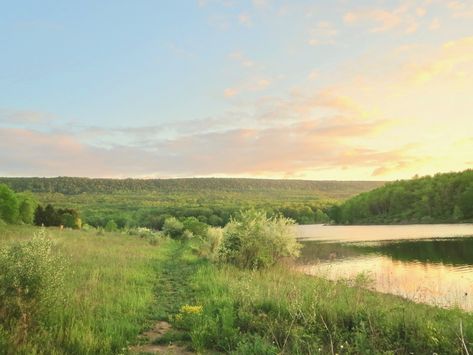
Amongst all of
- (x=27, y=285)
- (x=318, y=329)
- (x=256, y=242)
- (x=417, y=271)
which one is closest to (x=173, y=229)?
(x=256, y=242)

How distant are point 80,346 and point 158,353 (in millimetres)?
1579

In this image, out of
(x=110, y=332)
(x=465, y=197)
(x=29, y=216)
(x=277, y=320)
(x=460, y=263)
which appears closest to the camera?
(x=110, y=332)

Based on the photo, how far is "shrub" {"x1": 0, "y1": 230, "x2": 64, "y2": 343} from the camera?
31.4ft

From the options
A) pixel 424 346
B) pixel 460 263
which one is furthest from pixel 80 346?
pixel 460 263

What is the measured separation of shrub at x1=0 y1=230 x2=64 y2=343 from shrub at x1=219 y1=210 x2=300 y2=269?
1777 cm

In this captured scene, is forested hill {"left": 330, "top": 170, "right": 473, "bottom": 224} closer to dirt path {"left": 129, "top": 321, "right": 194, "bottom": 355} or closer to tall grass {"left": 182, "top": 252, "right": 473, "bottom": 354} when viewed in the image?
tall grass {"left": 182, "top": 252, "right": 473, "bottom": 354}

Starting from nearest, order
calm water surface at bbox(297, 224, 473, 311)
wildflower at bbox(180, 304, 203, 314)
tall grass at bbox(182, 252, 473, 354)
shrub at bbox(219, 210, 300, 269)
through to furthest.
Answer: tall grass at bbox(182, 252, 473, 354)
wildflower at bbox(180, 304, 203, 314)
calm water surface at bbox(297, 224, 473, 311)
shrub at bbox(219, 210, 300, 269)

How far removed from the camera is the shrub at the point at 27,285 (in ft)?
31.4

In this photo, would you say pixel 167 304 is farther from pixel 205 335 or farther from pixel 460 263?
pixel 460 263

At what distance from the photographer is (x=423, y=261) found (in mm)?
36688

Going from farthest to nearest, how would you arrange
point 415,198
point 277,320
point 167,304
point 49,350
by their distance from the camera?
1. point 415,198
2. point 167,304
3. point 277,320
4. point 49,350

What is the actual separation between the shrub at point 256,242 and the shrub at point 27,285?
17769 millimetres

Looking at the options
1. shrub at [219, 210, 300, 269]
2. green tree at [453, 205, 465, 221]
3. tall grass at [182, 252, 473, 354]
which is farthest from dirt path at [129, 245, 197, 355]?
green tree at [453, 205, 465, 221]

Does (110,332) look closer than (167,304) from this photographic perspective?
Yes
